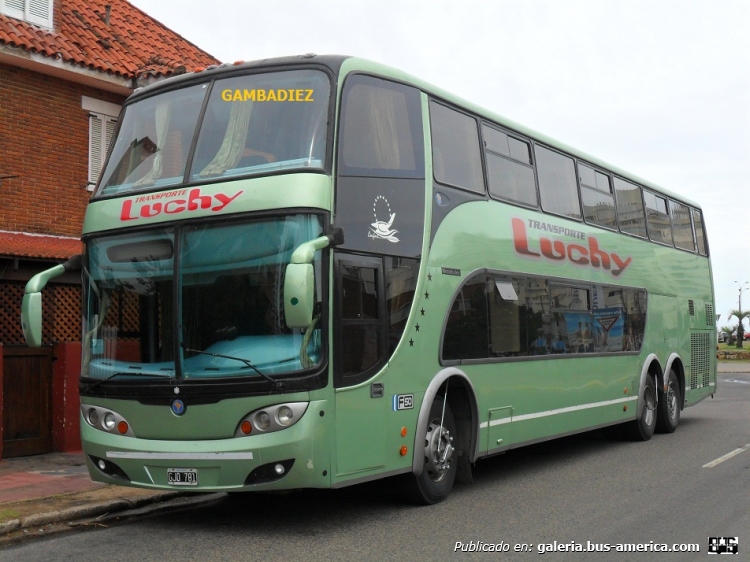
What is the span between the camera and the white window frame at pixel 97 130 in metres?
14.6

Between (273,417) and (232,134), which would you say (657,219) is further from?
(273,417)

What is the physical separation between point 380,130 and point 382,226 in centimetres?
91

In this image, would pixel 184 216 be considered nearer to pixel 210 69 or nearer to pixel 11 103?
pixel 210 69

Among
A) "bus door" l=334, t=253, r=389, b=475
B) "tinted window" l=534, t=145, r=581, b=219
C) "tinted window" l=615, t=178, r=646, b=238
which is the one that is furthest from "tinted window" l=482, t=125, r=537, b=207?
"tinted window" l=615, t=178, r=646, b=238

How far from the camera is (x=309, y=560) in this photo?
6.82 m

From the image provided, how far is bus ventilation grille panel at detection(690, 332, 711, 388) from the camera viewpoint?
56.2ft

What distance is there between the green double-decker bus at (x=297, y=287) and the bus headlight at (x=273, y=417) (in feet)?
0.04

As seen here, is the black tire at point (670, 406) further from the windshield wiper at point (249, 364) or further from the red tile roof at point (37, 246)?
the windshield wiper at point (249, 364)

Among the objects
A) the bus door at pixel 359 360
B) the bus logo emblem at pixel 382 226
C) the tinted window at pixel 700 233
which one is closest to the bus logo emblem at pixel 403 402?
the bus door at pixel 359 360

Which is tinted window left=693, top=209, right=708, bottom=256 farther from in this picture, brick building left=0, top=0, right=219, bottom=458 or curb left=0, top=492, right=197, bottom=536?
curb left=0, top=492, right=197, bottom=536

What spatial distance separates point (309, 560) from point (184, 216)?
9.81ft

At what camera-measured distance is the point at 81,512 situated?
856cm

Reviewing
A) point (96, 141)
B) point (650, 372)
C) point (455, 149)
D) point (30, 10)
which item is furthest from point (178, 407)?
point (650, 372)

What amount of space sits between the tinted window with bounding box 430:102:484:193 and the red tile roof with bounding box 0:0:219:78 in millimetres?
6619
